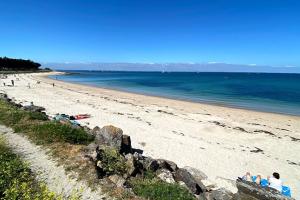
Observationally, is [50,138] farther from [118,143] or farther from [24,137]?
[118,143]

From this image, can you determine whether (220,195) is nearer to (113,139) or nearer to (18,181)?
(113,139)

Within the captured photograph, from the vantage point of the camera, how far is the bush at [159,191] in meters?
7.16

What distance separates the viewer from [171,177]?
919 centimetres

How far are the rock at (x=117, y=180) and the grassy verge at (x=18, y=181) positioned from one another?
183 cm

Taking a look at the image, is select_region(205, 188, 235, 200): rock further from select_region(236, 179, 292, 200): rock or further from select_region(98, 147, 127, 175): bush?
select_region(98, 147, 127, 175): bush

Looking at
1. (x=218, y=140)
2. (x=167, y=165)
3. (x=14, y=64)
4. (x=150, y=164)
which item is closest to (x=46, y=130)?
(x=150, y=164)

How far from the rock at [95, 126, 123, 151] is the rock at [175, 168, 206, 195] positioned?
321 cm

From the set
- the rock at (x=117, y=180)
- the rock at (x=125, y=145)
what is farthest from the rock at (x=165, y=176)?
the rock at (x=125, y=145)

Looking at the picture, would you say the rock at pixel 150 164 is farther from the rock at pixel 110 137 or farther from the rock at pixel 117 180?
the rock at pixel 117 180

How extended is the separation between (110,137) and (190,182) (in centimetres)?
431

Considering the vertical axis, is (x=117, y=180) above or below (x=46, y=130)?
below

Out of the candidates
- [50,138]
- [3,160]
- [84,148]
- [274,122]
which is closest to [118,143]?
[84,148]

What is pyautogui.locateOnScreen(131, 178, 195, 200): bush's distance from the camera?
7156 millimetres

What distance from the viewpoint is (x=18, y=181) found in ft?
22.1
